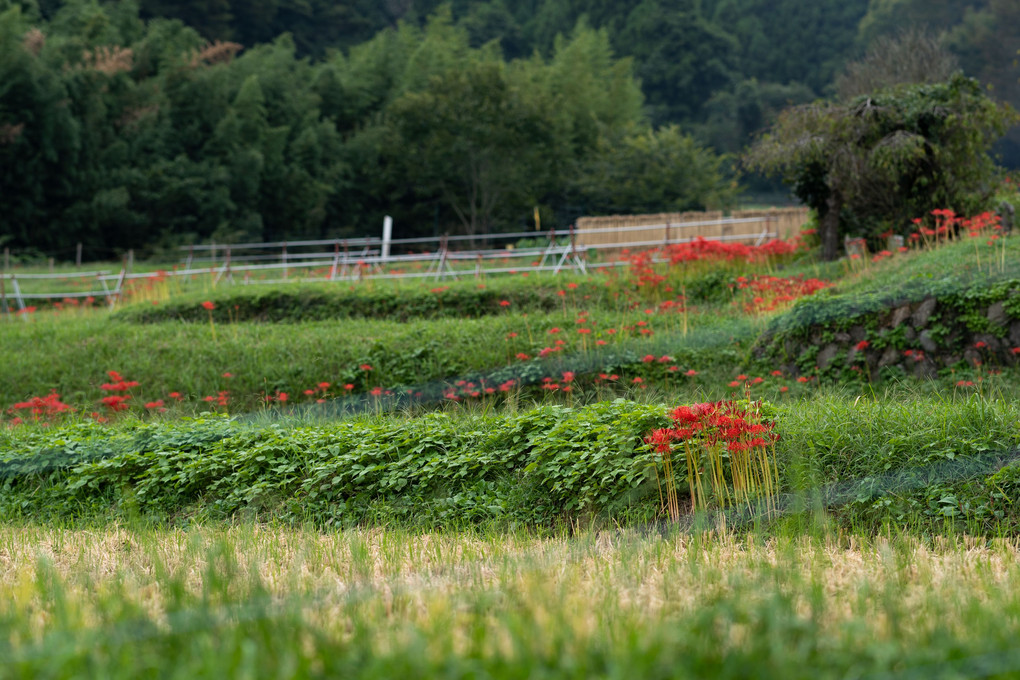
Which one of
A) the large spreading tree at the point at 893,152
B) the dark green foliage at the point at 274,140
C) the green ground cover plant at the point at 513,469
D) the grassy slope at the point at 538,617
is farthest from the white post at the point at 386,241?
the grassy slope at the point at 538,617

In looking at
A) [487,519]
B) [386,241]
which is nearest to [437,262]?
[386,241]

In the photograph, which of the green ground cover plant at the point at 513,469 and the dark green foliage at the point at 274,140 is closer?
the green ground cover plant at the point at 513,469

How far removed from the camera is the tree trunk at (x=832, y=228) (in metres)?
15.1

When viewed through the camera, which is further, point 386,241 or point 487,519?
point 386,241

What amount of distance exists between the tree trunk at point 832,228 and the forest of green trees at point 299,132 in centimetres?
1014

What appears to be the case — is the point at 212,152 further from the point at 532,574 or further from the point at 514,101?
the point at 532,574

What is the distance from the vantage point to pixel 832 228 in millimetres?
15164

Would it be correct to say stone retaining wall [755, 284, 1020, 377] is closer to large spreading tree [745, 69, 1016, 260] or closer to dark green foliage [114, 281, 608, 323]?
dark green foliage [114, 281, 608, 323]

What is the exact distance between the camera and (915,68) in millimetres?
24250

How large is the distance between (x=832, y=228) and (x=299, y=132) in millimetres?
23737

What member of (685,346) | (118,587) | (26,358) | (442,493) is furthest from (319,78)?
(118,587)

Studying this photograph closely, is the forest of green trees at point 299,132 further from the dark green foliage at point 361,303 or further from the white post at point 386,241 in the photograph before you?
the dark green foliage at point 361,303

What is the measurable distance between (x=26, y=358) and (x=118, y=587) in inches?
397

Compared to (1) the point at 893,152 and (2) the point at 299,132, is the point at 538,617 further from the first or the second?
(2) the point at 299,132
